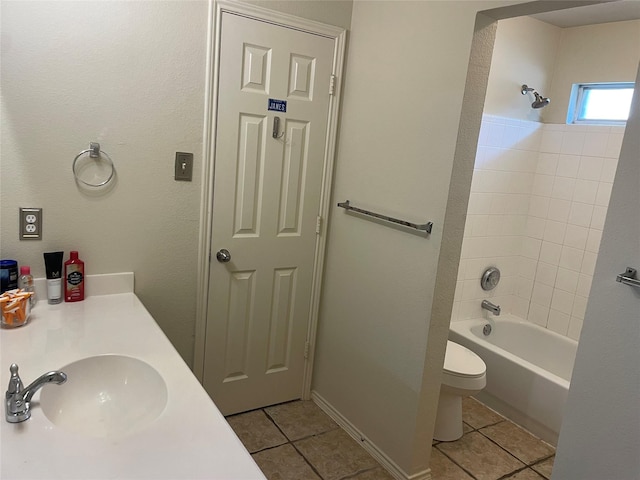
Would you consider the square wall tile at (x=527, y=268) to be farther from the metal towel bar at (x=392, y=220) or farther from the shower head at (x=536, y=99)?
the metal towel bar at (x=392, y=220)

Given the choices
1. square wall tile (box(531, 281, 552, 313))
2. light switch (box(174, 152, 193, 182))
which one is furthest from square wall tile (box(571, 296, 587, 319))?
light switch (box(174, 152, 193, 182))

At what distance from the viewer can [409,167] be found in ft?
7.04

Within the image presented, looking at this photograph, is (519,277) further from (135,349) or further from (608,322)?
(135,349)

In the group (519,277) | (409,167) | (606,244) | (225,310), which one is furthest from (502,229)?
(225,310)

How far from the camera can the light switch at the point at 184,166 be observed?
2207mm

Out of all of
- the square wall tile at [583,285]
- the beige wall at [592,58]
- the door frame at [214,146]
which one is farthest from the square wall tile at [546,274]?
the door frame at [214,146]

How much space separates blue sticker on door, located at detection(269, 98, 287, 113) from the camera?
2366 mm

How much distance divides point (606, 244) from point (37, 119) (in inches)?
83.8

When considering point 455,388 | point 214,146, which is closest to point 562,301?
point 455,388

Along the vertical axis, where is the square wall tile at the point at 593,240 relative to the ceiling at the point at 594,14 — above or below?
below

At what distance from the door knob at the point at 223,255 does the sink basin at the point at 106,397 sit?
93 centimetres

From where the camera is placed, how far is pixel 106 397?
1.50m

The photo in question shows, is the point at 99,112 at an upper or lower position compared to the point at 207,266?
upper

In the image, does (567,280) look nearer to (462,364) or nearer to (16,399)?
(462,364)
